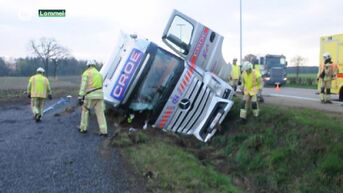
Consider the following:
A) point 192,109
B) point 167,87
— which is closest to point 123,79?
point 167,87

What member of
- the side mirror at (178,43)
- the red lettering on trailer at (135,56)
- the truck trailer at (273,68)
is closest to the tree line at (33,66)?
the truck trailer at (273,68)

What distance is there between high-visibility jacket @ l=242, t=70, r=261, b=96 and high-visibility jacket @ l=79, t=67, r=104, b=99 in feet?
10.5

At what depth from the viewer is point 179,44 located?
9570mm

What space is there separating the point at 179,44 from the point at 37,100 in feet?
15.5

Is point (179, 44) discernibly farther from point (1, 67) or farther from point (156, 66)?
point (1, 67)

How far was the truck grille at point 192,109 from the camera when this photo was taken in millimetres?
9047

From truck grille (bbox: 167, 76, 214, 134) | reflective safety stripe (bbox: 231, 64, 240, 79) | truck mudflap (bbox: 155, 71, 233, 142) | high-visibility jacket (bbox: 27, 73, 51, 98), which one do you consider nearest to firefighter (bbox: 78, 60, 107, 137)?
truck mudflap (bbox: 155, 71, 233, 142)

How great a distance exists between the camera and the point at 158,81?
910 centimetres

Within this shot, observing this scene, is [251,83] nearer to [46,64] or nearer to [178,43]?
[178,43]

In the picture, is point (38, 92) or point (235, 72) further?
point (235, 72)

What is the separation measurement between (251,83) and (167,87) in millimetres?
1855

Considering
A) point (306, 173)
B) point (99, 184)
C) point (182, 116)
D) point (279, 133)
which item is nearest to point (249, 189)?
point (306, 173)

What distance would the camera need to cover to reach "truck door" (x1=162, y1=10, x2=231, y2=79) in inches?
372

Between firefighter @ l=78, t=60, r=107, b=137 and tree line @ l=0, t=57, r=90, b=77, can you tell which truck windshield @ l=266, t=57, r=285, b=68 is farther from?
tree line @ l=0, t=57, r=90, b=77
